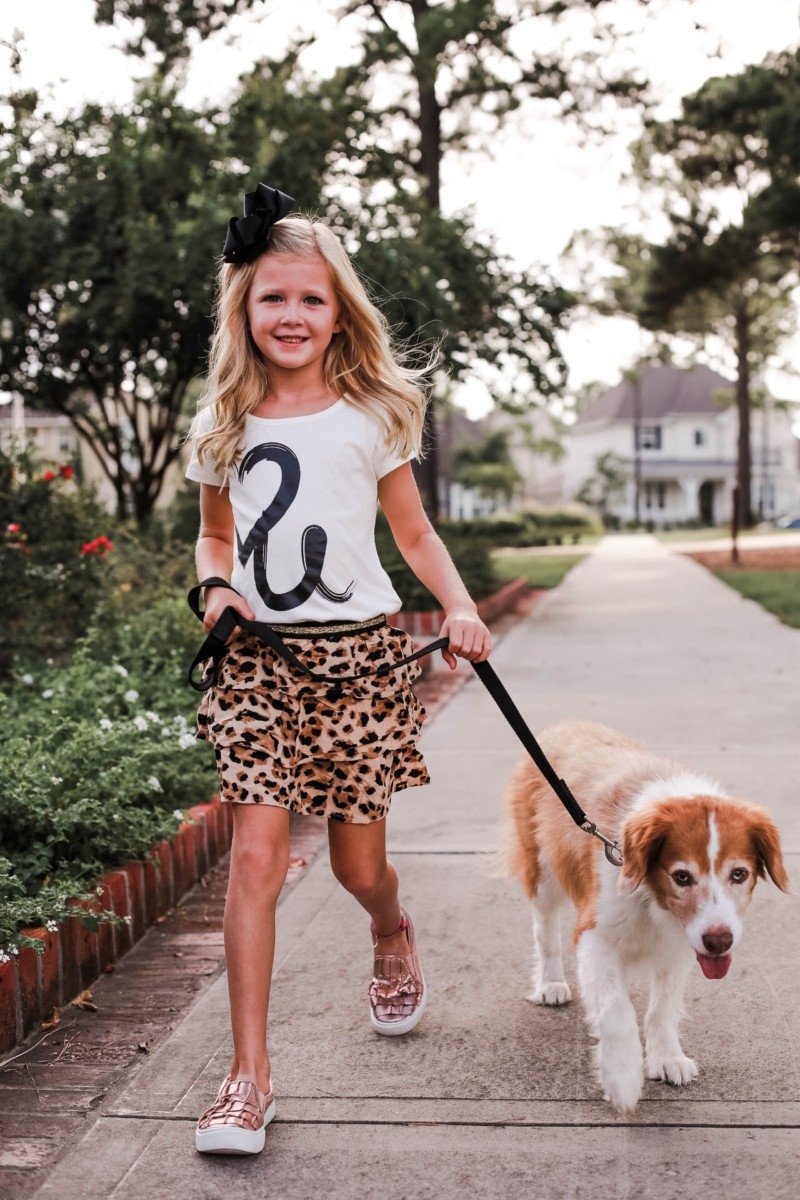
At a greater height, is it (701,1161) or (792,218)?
(792,218)

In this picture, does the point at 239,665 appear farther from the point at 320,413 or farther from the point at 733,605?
the point at 733,605

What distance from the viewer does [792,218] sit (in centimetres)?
2230

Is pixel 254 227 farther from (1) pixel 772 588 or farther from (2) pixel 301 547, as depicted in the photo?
(1) pixel 772 588

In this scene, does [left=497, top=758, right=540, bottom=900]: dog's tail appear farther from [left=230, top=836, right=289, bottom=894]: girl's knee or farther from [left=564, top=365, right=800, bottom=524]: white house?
[left=564, top=365, right=800, bottom=524]: white house

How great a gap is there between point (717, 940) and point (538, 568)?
2439 centimetres

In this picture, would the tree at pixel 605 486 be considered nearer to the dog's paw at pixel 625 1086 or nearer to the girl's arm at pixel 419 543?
the girl's arm at pixel 419 543

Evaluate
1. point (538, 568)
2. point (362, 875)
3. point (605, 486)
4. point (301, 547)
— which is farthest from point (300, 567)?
point (605, 486)

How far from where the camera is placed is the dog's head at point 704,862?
108 inches

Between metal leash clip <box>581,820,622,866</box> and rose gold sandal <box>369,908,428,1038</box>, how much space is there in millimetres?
674

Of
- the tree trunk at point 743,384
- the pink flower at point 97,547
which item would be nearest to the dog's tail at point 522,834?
the pink flower at point 97,547

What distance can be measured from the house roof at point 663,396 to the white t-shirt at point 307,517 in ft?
238

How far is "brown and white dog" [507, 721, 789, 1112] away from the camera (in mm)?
2816

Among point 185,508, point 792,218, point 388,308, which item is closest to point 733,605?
point 388,308

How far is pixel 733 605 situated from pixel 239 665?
1348 centimetres
